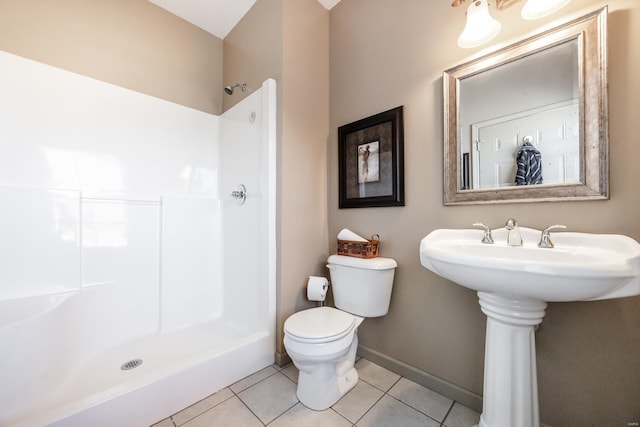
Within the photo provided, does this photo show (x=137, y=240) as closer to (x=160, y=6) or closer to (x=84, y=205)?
(x=84, y=205)

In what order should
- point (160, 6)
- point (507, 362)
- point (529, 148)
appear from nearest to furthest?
1. point (507, 362)
2. point (529, 148)
3. point (160, 6)

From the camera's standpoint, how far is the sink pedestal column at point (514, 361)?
2.82ft

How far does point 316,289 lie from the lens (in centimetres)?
158

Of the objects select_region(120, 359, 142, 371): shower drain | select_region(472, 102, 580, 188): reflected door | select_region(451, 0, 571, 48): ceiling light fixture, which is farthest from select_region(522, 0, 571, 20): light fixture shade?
select_region(120, 359, 142, 371): shower drain

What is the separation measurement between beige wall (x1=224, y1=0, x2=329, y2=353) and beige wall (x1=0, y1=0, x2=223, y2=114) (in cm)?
42

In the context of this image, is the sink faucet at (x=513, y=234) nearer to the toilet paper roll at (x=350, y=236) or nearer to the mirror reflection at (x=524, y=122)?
the mirror reflection at (x=524, y=122)

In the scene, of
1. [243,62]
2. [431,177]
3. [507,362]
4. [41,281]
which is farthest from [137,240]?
[507,362]

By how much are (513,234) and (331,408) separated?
116 centimetres

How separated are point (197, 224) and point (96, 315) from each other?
800 millimetres

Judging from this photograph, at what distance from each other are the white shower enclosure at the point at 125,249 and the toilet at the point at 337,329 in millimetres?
388

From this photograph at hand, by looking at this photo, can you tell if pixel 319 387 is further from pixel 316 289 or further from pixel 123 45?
pixel 123 45

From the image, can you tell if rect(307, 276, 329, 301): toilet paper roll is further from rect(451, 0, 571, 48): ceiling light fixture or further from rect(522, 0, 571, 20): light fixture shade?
rect(522, 0, 571, 20): light fixture shade

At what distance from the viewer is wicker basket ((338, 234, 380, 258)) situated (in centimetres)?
148

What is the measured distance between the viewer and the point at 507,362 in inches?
35.0
